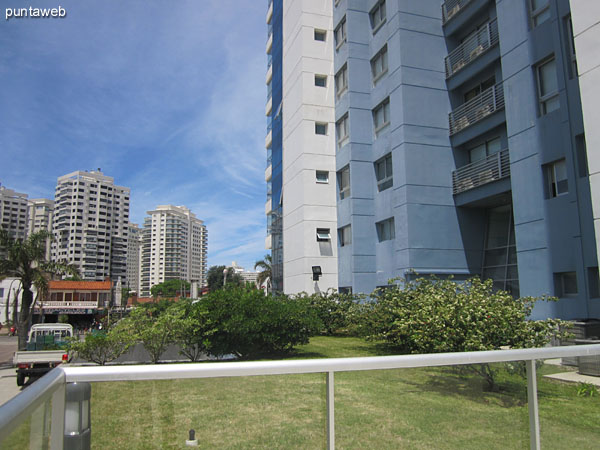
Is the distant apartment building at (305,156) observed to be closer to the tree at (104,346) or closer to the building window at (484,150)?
the building window at (484,150)

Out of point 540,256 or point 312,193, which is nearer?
point 540,256

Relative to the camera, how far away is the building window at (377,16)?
24.5 m

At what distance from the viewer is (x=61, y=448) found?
210 cm

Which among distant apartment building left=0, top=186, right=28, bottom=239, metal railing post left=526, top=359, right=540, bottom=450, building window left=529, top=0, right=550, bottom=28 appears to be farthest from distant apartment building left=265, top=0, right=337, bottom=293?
distant apartment building left=0, top=186, right=28, bottom=239

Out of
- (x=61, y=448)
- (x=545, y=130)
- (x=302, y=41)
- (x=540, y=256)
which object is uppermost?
(x=302, y=41)

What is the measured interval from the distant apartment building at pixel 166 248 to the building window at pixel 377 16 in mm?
152404

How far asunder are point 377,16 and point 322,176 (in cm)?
955

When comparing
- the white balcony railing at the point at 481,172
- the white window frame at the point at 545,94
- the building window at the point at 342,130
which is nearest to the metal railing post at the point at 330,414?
the white window frame at the point at 545,94

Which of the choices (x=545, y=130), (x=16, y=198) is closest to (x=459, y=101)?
(x=545, y=130)

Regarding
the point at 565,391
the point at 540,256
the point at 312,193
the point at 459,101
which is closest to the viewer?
the point at 565,391

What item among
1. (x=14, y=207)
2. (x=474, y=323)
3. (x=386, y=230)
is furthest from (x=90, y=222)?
(x=474, y=323)

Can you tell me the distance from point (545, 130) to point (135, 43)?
14.1 metres

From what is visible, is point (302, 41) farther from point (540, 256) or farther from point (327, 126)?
point (540, 256)

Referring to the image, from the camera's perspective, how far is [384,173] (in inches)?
944
